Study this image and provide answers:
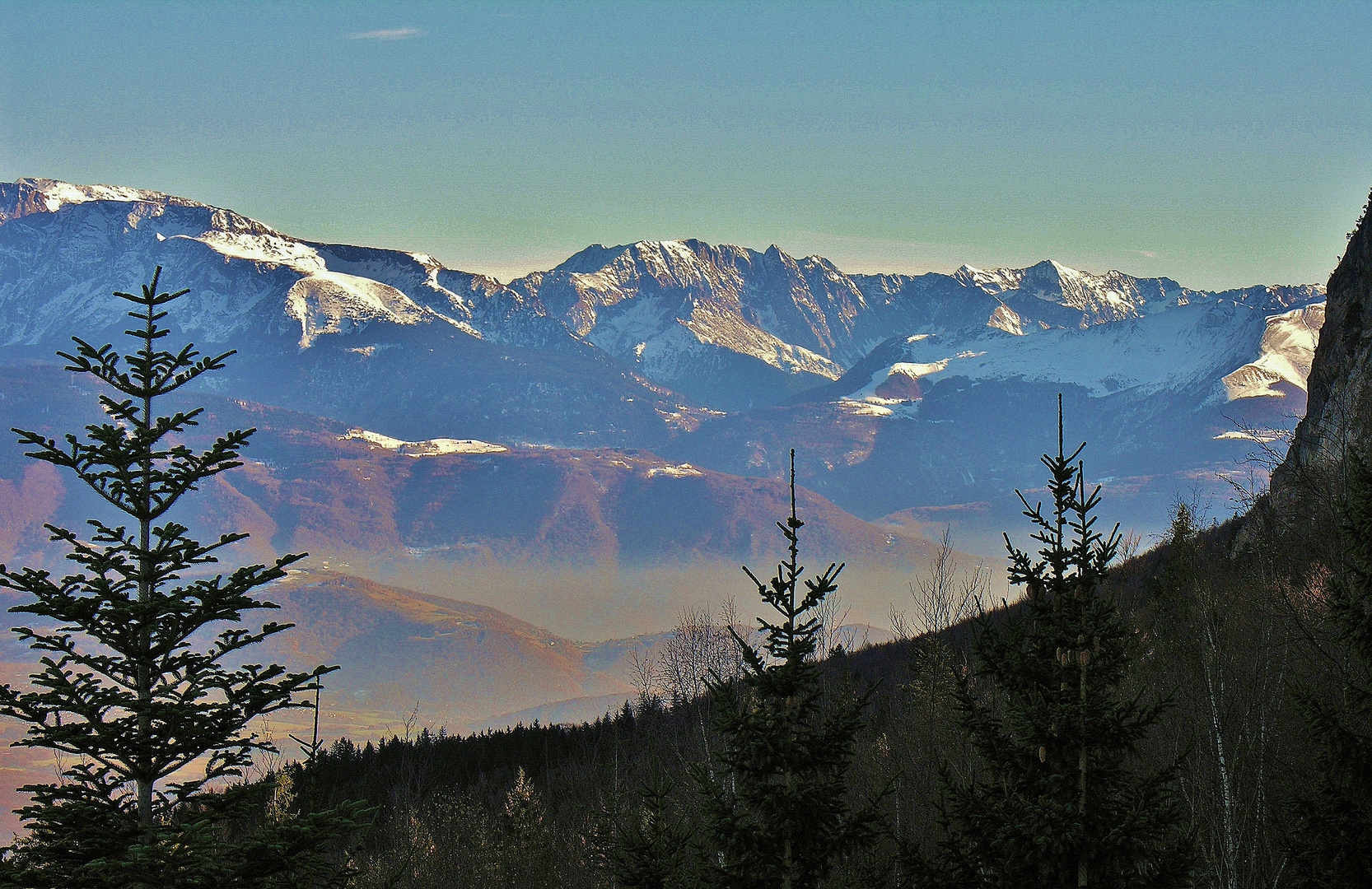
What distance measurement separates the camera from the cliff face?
47438mm

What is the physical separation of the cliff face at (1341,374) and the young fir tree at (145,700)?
126 ft

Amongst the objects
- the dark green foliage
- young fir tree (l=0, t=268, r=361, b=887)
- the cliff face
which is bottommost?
the dark green foliage

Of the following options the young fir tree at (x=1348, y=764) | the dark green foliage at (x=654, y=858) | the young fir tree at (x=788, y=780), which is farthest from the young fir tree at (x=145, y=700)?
the young fir tree at (x=1348, y=764)

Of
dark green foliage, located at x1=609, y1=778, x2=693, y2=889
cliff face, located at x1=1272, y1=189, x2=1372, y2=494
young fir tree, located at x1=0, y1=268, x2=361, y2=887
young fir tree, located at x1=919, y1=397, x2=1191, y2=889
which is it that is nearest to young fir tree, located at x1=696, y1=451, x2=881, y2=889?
dark green foliage, located at x1=609, y1=778, x2=693, y2=889

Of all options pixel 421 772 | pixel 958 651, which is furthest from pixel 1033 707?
pixel 421 772

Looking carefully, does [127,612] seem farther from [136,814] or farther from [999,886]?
[999,886]

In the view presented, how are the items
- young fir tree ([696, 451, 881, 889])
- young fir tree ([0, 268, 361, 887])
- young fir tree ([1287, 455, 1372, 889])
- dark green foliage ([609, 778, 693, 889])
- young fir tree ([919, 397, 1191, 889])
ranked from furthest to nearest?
young fir tree ([1287, 455, 1372, 889]), dark green foliage ([609, 778, 693, 889]), young fir tree ([696, 451, 881, 889]), young fir tree ([919, 397, 1191, 889]), young fir tree ([0, 268, 361, 887])

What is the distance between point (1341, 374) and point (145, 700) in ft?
185

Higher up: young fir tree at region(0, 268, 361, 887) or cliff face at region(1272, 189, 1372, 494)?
cliff face at region(1272, 189, 1372, 494)

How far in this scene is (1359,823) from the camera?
16.8 metres

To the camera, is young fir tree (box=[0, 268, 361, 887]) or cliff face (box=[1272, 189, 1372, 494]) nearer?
young fir tree (box=[0, 268, 361, 887])

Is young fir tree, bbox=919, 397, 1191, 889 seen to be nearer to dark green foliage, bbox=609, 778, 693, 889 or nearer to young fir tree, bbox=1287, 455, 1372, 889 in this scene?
dark green foliage, bbox=609, 778, 693, 889

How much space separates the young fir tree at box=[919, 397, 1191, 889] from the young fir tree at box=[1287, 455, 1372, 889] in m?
4.59

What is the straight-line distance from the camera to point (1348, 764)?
16.9 meters
